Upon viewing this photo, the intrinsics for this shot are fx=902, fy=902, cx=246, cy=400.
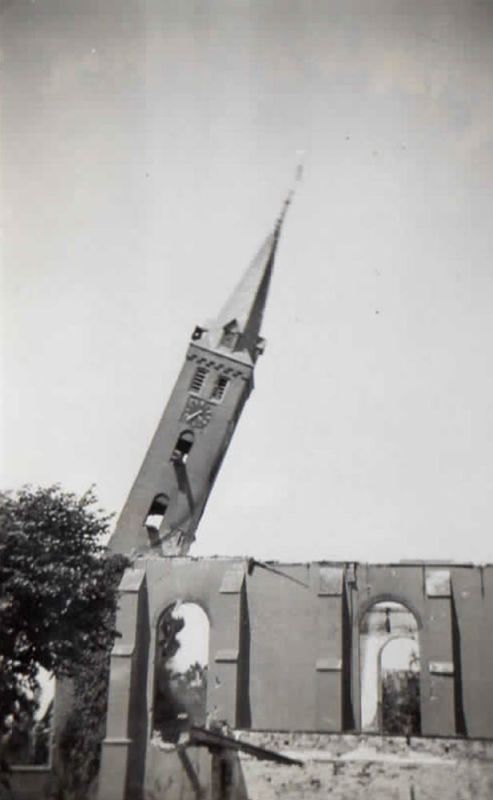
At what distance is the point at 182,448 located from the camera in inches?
1389

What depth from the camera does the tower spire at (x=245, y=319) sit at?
120 ft

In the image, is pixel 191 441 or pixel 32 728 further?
pixel 191 441

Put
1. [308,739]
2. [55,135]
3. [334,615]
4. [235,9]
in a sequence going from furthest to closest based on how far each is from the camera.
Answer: [334,615]
[308,739]
[55,135]
[235,9]

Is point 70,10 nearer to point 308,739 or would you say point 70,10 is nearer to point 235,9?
point 235,9

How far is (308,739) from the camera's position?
20.6 m

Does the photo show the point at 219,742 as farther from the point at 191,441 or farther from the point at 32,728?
the point at 191,441

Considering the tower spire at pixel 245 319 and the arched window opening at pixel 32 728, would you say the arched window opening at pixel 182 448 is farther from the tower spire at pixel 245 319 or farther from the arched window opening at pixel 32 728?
the arched window opening at pixel 32 728

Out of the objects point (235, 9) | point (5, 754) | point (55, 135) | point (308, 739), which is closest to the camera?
point (235, 9)

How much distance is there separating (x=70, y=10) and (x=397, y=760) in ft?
55.4

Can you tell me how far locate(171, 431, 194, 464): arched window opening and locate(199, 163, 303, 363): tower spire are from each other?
3.94 metres

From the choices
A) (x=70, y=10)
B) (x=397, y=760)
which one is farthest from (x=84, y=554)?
(x=70, y=10)

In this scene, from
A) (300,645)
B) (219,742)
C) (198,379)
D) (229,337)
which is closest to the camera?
(219,742)

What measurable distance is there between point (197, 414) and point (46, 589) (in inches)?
609

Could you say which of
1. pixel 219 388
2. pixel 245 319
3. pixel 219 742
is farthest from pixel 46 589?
pixel 245 319
